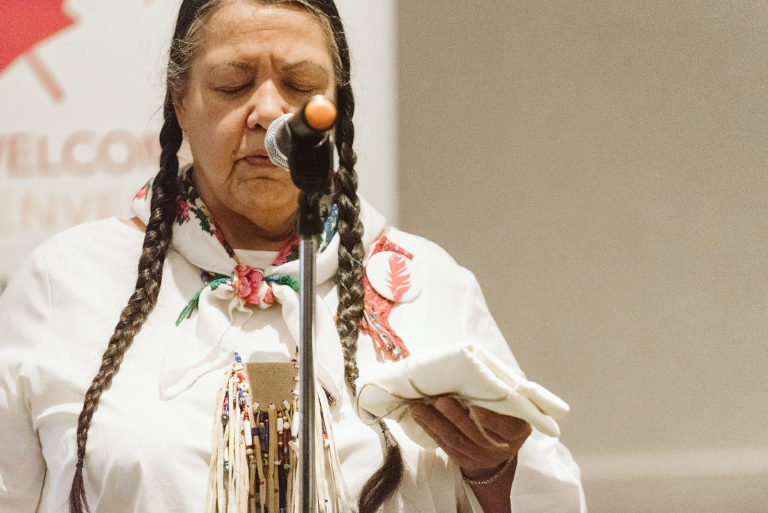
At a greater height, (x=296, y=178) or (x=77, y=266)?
(x=296, y=178)

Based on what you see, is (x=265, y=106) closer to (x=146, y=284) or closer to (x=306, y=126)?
(x=146, y=284)

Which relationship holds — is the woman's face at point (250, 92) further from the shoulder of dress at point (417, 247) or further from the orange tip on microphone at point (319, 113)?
the orange tip on microphone at point (319, 113)

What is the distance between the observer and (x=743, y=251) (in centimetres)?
205

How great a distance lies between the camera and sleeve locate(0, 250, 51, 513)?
138 cm

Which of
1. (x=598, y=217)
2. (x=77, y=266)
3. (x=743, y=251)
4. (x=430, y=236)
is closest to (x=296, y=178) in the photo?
(x=77, y=266)

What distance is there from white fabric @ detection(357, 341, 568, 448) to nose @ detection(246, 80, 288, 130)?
0.46 m

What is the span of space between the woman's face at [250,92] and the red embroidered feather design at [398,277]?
190 millimetres

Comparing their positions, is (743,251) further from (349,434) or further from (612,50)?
(349,434)

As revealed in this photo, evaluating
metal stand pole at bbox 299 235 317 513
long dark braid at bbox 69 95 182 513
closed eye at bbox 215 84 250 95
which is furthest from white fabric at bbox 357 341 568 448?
closed eye at bbox 215 84 250 95

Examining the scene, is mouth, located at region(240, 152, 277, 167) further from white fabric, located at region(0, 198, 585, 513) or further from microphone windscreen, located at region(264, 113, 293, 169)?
microphone windscreen, located at region(264, 113, 293, 169)

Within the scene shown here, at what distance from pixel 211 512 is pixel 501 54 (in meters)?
1.16

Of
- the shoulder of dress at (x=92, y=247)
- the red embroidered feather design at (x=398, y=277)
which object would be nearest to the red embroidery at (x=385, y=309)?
the red embroidered feather design at (x=398, y=277)

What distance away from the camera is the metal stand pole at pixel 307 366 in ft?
3.26

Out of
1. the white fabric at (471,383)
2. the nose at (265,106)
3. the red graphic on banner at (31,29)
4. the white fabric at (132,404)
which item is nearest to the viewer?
the white fabric at (471,383)
